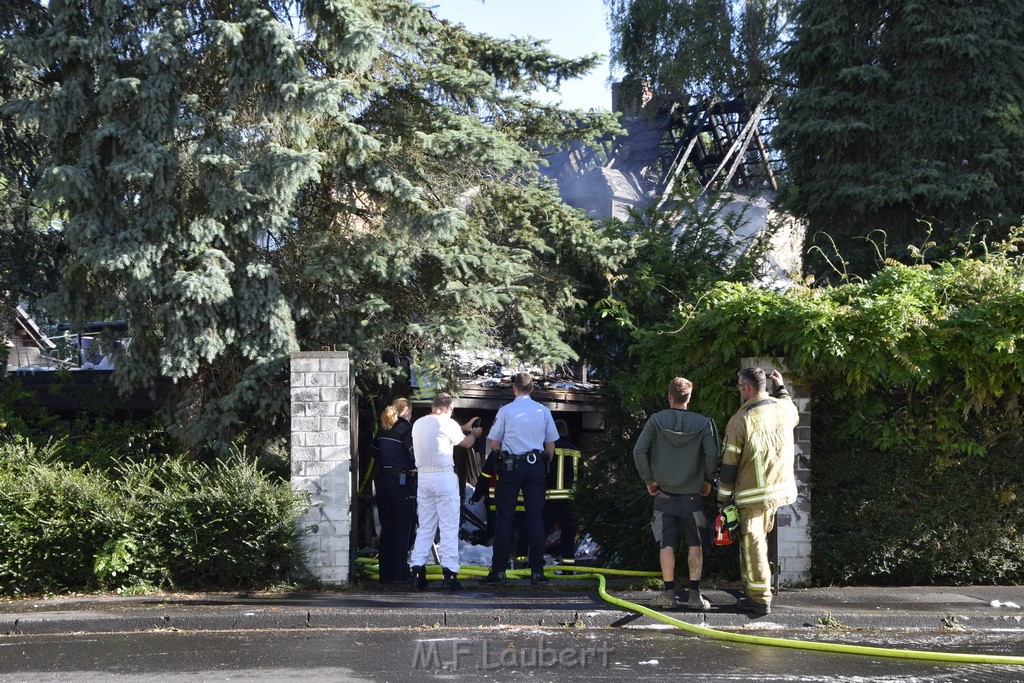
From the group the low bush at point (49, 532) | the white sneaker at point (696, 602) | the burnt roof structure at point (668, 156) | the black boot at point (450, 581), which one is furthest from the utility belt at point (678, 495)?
the burnt roof structure at point (668, 156)

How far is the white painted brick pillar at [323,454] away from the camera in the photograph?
31.0 ft

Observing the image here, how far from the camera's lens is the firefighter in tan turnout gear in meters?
7.84

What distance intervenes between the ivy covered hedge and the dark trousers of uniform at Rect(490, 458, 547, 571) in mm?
1735

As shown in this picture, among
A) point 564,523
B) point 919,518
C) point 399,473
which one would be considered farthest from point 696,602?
point 564,523

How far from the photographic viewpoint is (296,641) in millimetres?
7324

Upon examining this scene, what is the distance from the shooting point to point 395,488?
10.1 meters

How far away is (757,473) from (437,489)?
300cm

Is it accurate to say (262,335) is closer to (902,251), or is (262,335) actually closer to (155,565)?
(155,565)

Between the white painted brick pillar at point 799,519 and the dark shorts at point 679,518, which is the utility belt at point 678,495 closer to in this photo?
the dark shorts at point 679,518

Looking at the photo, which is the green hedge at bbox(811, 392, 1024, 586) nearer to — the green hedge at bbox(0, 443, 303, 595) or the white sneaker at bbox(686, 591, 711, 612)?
the white sneaker at bbox(686, 591, 711, 612)

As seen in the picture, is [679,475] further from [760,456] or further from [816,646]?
[816,646]

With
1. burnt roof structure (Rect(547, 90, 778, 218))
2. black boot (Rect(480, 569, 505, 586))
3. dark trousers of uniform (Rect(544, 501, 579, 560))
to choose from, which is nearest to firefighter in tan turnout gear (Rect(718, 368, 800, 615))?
black boot (Rect(480, 569, 505, 586))

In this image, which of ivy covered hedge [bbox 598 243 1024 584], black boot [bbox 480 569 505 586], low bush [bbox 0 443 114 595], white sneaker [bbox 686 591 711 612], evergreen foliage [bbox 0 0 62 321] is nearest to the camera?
white sneaker [bbox 686 591 711 612]

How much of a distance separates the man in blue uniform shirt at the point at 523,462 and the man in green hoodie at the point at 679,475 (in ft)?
4.78
